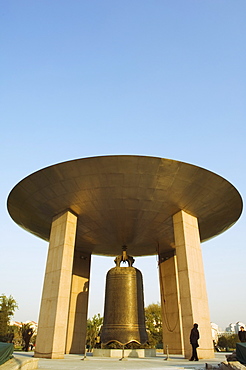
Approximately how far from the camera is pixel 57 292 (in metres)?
13.7

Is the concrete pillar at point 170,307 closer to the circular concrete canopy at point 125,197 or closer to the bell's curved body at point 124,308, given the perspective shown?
the circular concrete canopy at point 125,197

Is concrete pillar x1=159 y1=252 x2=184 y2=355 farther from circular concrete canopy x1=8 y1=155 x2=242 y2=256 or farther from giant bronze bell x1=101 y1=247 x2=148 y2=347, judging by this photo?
giant bronze bell x1=101 y1=247 x2=148 y2=347

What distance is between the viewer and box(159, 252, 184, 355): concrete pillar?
19.0m

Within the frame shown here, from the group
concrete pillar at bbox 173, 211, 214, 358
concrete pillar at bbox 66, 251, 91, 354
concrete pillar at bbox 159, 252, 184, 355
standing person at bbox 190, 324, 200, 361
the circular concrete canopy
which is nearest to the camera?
standing person at bbox 190, 324, 200, 361

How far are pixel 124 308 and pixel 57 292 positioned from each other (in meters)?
3.85

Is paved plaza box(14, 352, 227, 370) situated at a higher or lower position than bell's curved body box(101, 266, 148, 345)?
lower

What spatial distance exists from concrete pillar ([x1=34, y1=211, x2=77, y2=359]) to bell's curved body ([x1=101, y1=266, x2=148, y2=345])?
279 cm

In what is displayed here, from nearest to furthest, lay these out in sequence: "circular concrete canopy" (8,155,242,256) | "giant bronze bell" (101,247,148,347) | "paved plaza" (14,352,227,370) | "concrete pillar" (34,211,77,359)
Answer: "paved plaza" (14,352,227,370)
"concrete pillar" (34,211,77,359)
"circular concrete canopy" (8,155,242,256)
"giant bronze bell" (101,247,148,347)

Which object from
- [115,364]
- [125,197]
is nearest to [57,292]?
[115,364]

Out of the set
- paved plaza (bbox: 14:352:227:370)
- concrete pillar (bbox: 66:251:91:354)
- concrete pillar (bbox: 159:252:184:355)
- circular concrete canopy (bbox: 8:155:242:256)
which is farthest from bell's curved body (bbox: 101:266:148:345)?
concrete pillar (bbox: 66:251:91:354)

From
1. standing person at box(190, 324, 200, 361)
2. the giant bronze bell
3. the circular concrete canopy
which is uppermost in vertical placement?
the circular concrete canopy

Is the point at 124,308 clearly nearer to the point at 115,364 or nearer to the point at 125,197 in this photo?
the point at 125,197

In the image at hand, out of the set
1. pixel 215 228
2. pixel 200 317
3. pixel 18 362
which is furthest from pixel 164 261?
pixel 18 362

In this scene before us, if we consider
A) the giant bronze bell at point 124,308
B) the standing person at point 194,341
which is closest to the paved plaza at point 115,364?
the standing person at point 194,341
